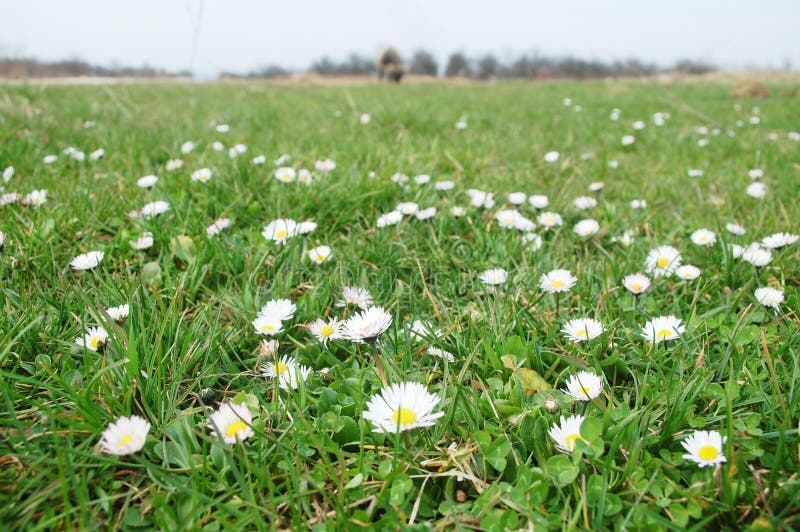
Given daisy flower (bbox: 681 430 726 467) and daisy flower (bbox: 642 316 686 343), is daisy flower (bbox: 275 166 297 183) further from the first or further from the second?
daisy flower (bbox: 681 430 726 467)

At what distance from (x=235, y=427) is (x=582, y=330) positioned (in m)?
0.89

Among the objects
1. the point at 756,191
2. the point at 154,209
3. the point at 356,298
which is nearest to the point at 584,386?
the point at 356,298

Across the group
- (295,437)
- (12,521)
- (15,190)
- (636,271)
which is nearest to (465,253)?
(636,271)

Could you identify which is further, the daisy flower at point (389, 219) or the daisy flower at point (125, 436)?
the daisy flower at point (389, 219)

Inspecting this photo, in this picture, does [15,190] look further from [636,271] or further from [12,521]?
[636,271]

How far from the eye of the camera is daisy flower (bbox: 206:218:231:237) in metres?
1.90

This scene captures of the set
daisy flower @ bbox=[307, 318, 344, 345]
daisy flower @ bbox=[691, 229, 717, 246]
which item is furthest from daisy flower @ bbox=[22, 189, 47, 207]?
daisy flower @ bbox=[691, 229, 717, 246]

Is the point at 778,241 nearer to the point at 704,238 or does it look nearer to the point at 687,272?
the point at 704,238

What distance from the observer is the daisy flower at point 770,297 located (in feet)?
4.85

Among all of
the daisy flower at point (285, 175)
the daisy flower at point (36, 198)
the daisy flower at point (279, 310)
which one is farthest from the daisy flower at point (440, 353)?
the daisy flower at point (36, 198)

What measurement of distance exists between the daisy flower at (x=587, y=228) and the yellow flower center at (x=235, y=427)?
5.04 ft

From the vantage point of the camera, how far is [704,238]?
192 cm

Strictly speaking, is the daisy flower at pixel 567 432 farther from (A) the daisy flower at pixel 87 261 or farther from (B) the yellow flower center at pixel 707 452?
(A) the daisy flower at pixel 87 261

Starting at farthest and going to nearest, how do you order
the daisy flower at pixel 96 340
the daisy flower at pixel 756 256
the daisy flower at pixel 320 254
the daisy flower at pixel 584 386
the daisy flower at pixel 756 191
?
1. the daisy flower at pixel 756 191
2. the daisy flower at pixel 320 254
3. the daisy flower at pixel 756 256
4. the daisy flower at pixel 96 340
5. the daisy flower at pixel 584 386
